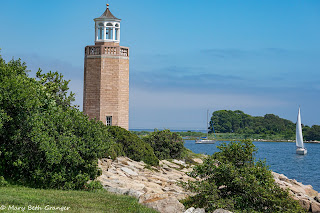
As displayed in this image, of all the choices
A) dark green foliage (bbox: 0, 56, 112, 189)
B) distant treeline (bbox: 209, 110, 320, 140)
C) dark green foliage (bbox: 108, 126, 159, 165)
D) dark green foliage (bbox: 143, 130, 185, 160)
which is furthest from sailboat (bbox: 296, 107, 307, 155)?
dark green foliage (bbox: 0, 56, 112, 189)

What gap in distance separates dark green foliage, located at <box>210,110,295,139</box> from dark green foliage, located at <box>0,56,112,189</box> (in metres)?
134

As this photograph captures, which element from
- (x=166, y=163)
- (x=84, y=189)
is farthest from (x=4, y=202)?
(x=166, y=163)

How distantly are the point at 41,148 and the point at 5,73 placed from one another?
11.1 ft

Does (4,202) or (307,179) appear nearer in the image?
(4,202)

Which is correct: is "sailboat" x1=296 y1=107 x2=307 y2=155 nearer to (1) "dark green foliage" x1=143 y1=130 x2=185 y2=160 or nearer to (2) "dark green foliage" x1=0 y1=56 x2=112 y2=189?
(1) "dark green foliage" x1=143 y1=130 x2=185 y2=160

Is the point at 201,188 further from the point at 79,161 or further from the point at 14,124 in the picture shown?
the point at 14,124

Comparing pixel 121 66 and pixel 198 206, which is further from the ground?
pixel 121 66

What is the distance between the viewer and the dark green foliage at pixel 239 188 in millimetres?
12664

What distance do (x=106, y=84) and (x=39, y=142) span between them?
1696 centimetres

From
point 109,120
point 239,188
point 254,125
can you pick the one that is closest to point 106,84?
point 109,120

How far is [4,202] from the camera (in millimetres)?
11914

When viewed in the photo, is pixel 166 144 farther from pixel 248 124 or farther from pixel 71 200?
pixel 248 124

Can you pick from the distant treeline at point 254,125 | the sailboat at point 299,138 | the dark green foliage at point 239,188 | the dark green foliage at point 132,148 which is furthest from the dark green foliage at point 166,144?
the distant treeline at point 254,125

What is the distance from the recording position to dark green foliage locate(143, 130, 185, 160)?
105 feet
